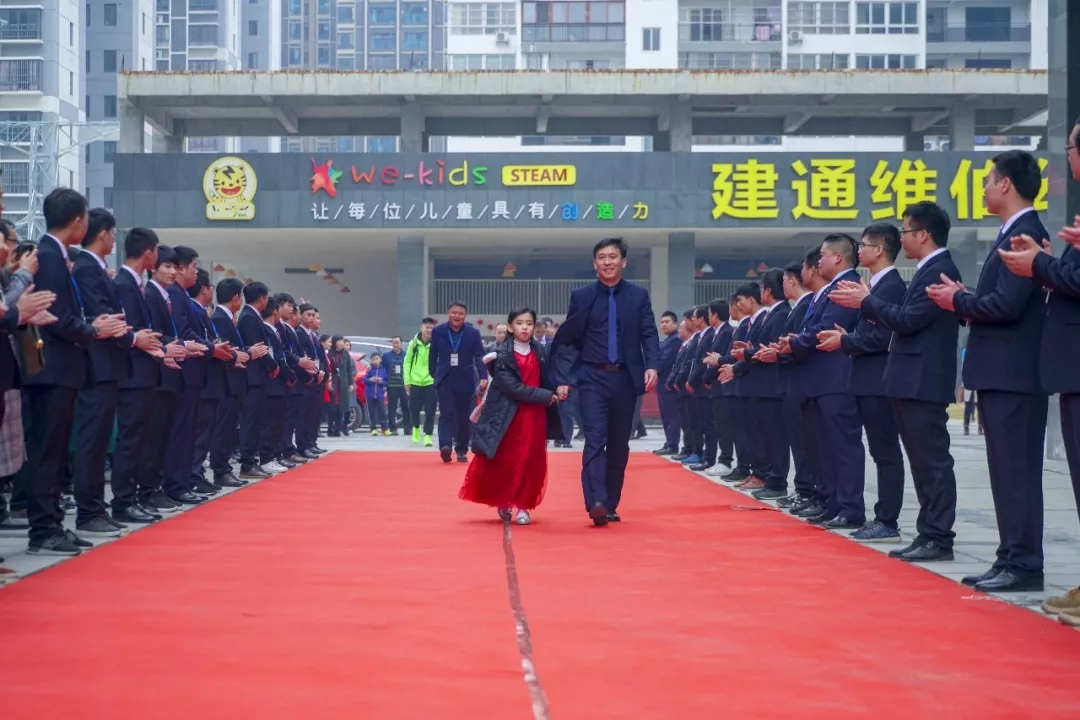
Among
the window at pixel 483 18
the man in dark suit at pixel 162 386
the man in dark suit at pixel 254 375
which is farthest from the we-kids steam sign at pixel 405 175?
the window at pixel 483 18

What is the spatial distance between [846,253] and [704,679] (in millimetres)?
5872

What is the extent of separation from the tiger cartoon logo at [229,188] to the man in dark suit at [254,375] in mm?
19080

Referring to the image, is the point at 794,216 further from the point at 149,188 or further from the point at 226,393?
the point at 226,393

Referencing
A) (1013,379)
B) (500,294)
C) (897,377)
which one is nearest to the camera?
(1013,379)

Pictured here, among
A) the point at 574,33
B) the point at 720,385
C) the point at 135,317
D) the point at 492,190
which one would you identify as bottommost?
the point at 720,385

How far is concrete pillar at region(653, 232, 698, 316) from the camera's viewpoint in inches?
1351

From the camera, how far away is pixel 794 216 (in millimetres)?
32750

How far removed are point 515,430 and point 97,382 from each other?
289cm

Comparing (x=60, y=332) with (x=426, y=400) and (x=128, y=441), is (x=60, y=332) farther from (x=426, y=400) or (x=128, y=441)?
(x=426, y=400)

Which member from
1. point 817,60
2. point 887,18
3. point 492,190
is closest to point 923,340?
point 492,190

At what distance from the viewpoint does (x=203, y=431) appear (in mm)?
12250

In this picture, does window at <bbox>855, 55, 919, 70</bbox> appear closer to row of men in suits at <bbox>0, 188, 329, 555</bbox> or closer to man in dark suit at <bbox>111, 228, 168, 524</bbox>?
row of men in suits at <bbox>0, 188, 329, 555</bbox>

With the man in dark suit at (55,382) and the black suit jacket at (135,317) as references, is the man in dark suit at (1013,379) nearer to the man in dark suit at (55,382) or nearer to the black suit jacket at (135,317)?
the man in dark suit at (55,382)

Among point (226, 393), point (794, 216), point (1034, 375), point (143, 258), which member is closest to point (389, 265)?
point (794, 216)
